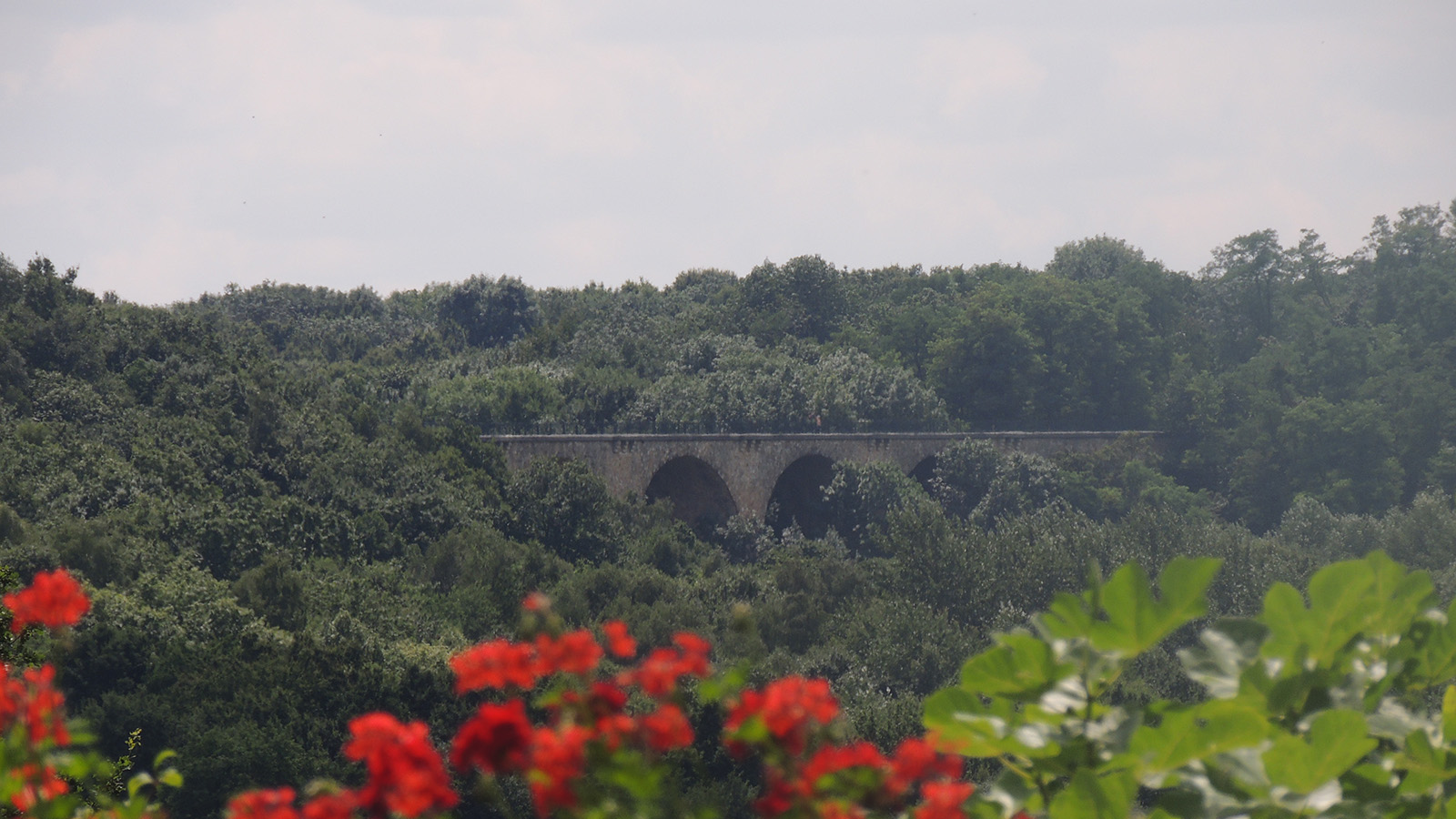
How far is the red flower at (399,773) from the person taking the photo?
268 centimetres

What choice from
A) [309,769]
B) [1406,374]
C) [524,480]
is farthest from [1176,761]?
[1406,374]

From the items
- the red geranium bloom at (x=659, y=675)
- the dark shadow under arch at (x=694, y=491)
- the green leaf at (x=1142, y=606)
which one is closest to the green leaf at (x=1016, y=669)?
the green leaf at (x=1142, y=606)

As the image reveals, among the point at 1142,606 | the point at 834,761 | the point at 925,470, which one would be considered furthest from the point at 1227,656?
the point at 925,470

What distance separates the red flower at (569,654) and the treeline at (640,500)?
78.3ft

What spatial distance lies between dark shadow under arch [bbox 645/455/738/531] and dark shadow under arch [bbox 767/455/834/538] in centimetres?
306

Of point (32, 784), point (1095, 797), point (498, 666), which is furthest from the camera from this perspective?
point (1095, 797)

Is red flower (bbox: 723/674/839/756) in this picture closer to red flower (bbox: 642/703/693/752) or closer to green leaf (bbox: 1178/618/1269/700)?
red flower (bbox: 642/703/693/752)

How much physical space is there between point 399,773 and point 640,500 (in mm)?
49452

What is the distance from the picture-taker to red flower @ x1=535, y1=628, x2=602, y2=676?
9.36 feet

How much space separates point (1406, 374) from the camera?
75.3 m

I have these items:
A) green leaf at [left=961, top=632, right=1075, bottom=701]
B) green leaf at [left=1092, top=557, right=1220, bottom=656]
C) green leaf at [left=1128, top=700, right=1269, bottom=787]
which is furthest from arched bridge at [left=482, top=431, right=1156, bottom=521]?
green leaf at [left=1128, top=700, right=1269, bottom=787]

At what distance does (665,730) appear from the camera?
286cm

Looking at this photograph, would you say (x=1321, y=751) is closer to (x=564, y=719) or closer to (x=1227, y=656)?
(x=1227, y=656)

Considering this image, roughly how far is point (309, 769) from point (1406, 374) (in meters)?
68.5
